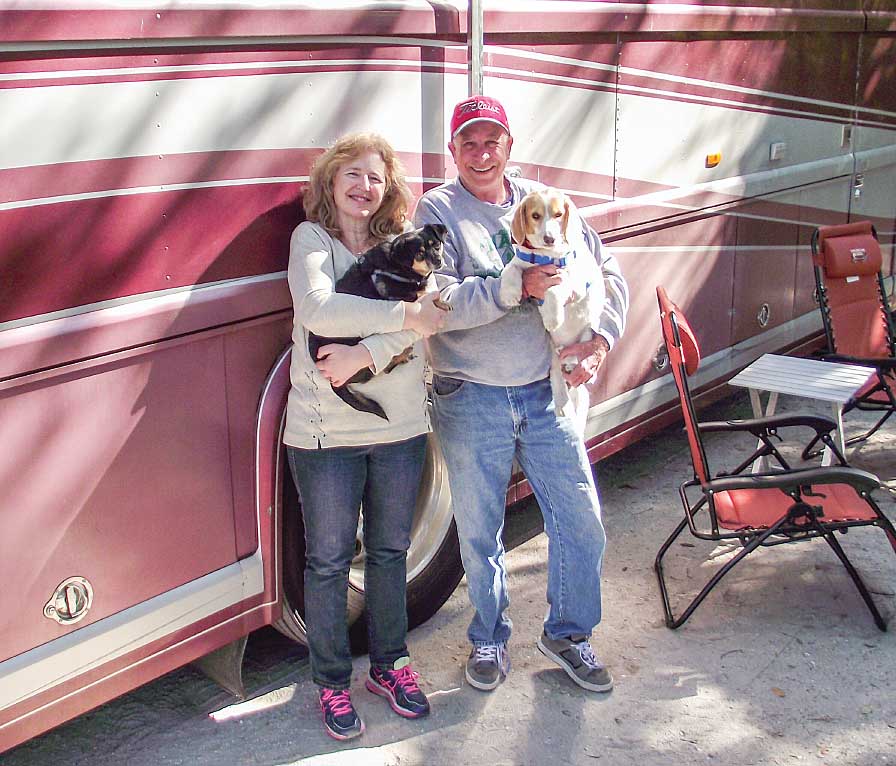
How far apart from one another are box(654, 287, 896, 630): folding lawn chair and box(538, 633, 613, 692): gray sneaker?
48 cm

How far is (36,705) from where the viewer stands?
9.05 feet

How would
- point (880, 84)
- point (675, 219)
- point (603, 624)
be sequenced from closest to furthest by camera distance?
1. point (603, 624)
2. point (675, 219)
3. point (880, 84)

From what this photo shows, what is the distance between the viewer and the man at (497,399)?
3137mm

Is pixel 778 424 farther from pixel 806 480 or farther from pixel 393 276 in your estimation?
pixel 393 276

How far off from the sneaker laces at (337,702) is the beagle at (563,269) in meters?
1.10

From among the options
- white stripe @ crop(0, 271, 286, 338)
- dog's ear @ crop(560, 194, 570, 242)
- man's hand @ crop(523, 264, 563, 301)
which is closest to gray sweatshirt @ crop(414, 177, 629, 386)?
man's hand @ crop(523, 264, 563, 301)

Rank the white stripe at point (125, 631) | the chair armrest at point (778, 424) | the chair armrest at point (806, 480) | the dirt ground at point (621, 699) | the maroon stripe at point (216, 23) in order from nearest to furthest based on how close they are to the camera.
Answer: the maroon stripe at point (216, 23)
the white stripe at point (125, 631)
the dirt ground at point (621, 699)
the chair armrest at point (806, 480)
the chair armrest at point (778, 424)

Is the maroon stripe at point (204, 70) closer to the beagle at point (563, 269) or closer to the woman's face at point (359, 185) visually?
the woman's face at point (359, 185)

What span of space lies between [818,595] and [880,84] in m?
3.57

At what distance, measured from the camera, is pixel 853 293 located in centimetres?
568

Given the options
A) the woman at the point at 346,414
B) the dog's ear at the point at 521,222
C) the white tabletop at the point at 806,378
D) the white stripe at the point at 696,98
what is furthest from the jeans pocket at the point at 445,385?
the white tabletop at the point at 806,378

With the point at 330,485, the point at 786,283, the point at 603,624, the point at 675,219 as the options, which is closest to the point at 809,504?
the point at 603,624

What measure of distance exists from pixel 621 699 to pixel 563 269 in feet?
4.74

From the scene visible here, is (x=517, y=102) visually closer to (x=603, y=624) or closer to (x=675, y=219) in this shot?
(x=675, y=219)
